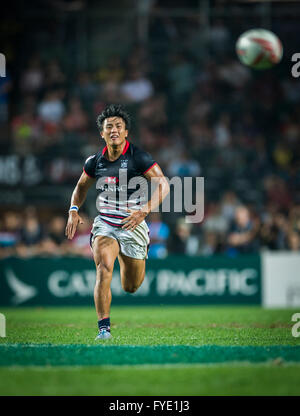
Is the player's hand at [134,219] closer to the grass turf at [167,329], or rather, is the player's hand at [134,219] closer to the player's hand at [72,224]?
the player's hand at [72,224]

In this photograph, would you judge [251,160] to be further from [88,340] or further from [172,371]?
[172,371]

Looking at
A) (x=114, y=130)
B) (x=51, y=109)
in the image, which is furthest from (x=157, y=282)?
(x=114, y=130)

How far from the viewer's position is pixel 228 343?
7.69 meters

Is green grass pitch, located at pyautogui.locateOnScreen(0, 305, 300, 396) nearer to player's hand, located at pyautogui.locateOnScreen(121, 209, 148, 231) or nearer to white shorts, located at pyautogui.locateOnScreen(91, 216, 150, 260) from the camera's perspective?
white shorts, located at pyautogui.locateOnScreen(91, 216, 150, 260)

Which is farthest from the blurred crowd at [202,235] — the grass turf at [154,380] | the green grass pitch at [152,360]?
the grass turf at [154,380]

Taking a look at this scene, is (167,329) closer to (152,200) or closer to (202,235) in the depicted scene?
(152,200)

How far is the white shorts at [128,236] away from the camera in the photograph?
27.5 feet

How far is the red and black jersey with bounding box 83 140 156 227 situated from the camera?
830 cm

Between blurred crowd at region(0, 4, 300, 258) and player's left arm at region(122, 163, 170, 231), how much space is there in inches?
303

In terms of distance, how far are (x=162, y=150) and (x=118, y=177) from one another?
1032cm

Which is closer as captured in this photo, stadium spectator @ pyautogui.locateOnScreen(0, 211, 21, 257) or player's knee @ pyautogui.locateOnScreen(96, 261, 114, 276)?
player's knee @ pyautogui.locateOnScreen(96, 261, 114, 276)

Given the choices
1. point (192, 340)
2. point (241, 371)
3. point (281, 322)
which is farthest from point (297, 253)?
point (241, 371)

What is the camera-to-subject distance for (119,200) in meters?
8.45

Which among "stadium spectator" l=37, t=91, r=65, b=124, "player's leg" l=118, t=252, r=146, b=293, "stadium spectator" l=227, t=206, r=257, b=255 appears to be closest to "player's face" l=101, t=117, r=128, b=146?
"player's leg" l=118, t=252, r=146, b=293
